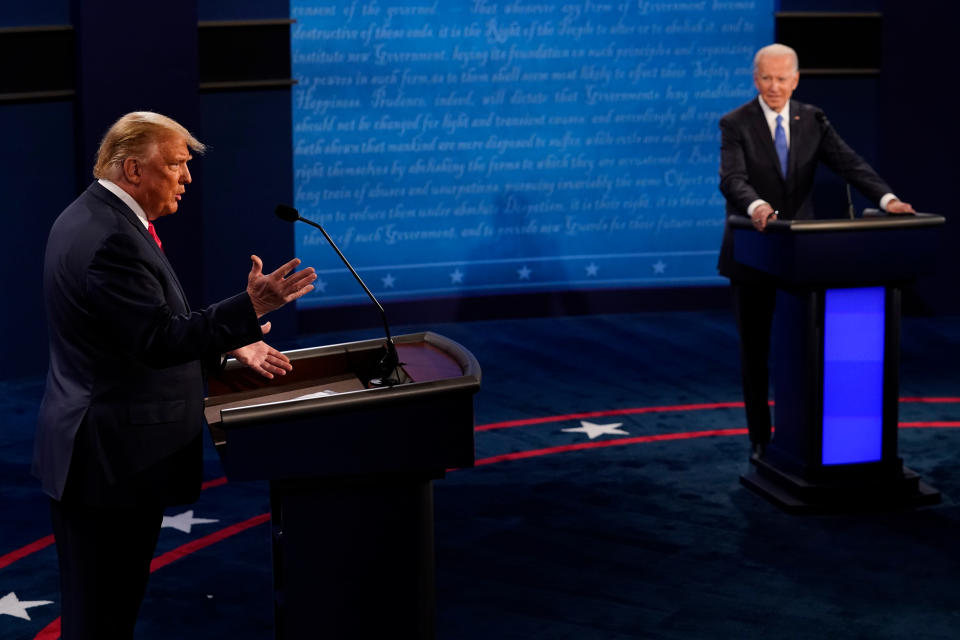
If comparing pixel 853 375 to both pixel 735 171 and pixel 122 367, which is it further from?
pixel 122 367

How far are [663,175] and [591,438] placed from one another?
318 centimetres

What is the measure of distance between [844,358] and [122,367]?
302 cm

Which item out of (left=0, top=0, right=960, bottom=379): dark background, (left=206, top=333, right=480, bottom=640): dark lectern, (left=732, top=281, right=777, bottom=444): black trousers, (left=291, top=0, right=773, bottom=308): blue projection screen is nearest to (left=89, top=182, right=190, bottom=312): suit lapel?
(left=206, top=333, right=480, bottom=640): dark lectern

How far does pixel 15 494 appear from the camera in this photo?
5.59 metres

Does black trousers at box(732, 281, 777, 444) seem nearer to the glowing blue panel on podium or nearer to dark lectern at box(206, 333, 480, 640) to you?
the glowing blue panel on podium

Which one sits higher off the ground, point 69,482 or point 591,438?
point 69,482

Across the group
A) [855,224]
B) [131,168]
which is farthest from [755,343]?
[131,168]

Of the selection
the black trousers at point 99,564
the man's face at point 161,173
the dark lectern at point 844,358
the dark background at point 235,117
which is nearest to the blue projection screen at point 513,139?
the dark background at point 235,117

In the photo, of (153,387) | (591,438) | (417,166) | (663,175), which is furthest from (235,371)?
(663,175)

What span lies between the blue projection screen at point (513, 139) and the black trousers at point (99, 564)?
5.41m

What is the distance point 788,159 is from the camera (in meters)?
5.50

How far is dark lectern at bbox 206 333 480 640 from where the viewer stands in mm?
2932

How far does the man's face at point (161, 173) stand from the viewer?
309 cm

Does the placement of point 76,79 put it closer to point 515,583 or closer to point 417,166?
point 417,166
